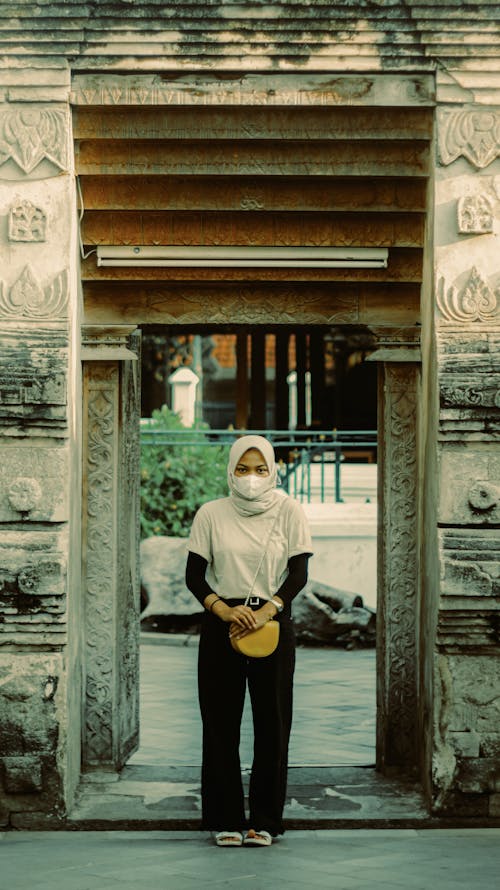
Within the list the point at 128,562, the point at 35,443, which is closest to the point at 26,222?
the point at 35,443

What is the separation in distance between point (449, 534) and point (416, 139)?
1.75 metres

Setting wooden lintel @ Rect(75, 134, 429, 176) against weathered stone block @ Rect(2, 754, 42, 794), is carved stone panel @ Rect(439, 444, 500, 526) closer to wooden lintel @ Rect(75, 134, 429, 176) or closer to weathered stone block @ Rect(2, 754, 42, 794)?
wooden lintel @ Rect(75, 134, 429, 176)

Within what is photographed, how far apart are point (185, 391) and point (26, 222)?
53.4ft

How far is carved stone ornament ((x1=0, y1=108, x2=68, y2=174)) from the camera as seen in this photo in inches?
263

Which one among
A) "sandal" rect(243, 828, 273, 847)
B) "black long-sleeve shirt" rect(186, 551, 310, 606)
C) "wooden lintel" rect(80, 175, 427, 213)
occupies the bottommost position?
"sandal" rect(243, 828, 273, 847)

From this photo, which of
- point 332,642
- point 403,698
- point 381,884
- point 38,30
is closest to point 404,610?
point 403,698

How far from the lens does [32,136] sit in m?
6.71

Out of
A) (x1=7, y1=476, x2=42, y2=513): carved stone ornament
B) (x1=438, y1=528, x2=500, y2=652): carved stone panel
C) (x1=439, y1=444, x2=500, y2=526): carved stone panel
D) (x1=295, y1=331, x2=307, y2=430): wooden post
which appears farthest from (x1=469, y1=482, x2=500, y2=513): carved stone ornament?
(x1=295, y1=331, x2=307, y2=430): wooden post

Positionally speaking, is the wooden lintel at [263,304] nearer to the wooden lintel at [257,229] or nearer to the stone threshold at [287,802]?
the wooden lintel at [257,229]

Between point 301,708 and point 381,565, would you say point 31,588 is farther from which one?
point 301,708

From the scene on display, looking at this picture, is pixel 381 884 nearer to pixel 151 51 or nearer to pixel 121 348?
pixel 121 348

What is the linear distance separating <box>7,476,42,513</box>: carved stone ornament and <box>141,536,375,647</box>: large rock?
7.32m

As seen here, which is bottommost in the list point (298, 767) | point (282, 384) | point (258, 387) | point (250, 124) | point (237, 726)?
point (298, 767)

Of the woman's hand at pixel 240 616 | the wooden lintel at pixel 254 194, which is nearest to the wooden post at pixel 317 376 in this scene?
the wooden lintel at pixel 254 194
